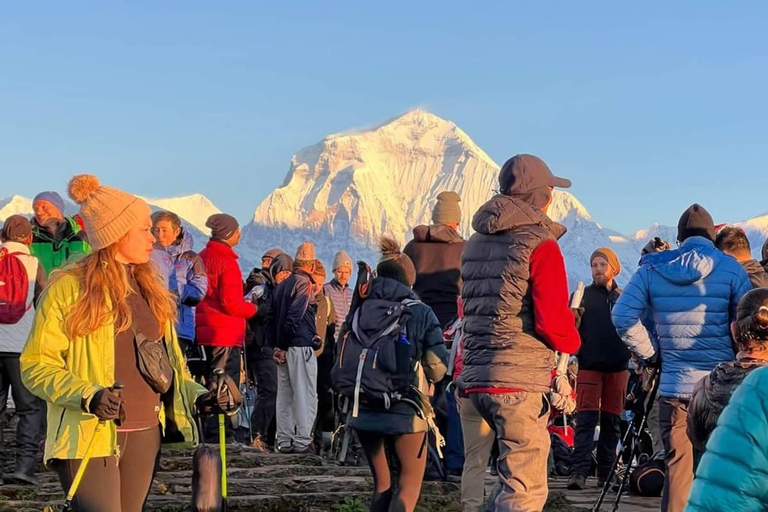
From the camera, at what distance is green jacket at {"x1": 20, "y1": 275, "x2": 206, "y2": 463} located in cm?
411

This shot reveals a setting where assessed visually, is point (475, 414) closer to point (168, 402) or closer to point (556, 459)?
point (168, 402)

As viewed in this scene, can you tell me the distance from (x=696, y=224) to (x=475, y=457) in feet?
6.49

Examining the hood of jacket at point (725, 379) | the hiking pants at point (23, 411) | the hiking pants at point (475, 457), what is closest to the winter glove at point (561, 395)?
the hood of jacket at point (725, 379)

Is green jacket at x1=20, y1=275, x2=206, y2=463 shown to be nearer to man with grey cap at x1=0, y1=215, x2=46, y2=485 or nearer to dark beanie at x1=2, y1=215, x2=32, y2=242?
man with grey cap at x1=0, y1=215, x2=46, y2=485

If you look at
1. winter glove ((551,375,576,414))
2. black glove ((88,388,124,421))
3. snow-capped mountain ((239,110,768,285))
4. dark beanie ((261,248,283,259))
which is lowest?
winter glove ((551,375,576,414))

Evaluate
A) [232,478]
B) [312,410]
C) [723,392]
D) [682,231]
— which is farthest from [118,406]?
[312,410]

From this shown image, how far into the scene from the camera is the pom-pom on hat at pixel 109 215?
14.6 ft

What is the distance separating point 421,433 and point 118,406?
2879 mm

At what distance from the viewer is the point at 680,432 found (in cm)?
654

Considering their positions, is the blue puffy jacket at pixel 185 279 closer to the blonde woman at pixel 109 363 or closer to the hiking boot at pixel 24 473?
the hiking boot at pixel 24 473

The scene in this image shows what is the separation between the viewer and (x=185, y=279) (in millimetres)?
9688

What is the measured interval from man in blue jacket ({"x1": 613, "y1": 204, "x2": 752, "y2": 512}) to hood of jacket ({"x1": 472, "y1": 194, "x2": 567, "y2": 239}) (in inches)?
57.0

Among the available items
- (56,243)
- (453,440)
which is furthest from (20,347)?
(453,440)

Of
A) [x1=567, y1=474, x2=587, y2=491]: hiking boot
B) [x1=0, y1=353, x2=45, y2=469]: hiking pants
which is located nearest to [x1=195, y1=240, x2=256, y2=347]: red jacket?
[x1=0, y1=353, x2=45, y2=469]: hiking pants
